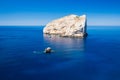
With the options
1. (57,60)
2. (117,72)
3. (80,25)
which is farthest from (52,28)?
(117,72)

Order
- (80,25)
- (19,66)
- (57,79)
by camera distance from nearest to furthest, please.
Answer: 1. (57,79)
2. (19,66)
3. (80,25)

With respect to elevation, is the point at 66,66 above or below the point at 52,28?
below

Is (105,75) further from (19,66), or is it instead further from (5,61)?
(5,61)

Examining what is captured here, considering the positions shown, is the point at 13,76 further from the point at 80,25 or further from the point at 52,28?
the point at 52,28

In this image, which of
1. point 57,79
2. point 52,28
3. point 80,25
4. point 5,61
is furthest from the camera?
point 52,28

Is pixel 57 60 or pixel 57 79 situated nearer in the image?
pixel 57 79

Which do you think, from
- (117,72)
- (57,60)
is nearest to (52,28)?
(57,60)
